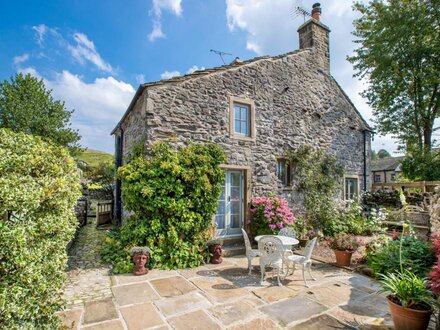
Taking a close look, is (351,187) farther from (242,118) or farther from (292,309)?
(292,309)

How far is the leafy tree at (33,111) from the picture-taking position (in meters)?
17.9

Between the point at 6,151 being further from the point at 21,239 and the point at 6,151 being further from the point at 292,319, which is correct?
the point at 292,319

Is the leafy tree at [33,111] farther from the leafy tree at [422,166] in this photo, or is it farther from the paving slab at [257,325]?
the leafy tree at [422,166]

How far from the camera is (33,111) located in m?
18.7

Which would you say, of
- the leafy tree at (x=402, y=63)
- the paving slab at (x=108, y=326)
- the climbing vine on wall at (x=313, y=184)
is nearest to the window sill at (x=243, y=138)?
the climbing vine on wall at (x=313, y=184)

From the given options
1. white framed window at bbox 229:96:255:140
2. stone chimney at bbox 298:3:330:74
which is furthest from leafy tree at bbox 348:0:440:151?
white framed window at bbox 229:96:255:140

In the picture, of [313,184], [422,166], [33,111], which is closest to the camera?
[313,184]

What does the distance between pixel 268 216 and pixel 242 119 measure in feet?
10.8

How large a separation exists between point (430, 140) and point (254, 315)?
1648 cm

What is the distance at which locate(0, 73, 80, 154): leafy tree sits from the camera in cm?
1794

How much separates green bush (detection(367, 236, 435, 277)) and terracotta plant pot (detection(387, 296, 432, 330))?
137 cm

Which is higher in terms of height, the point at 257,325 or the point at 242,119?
the point at 242,119

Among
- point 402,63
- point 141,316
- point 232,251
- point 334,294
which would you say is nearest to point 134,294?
point 141,316

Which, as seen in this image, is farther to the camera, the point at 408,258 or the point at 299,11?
the point at 299,11
